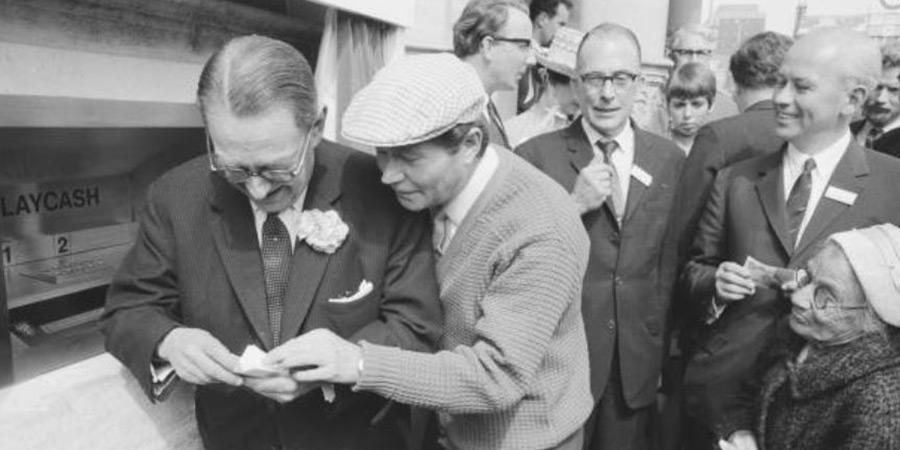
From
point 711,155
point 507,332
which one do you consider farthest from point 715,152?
point 507,332

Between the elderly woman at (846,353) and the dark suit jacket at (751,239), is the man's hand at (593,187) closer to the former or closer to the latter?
the dark suit jacket at (751,239)

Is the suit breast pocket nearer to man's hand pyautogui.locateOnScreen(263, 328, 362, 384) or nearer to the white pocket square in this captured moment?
the white pocket square

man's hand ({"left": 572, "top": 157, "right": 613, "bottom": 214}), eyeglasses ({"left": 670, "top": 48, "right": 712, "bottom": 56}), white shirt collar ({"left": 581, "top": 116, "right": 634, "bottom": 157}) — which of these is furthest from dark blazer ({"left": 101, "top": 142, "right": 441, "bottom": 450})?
eyeglasses ({"left": 670, "top": 48, "right": 712, "bottom": 56})

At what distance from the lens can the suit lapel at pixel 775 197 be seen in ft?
7.51

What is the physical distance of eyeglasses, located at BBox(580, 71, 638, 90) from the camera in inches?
102

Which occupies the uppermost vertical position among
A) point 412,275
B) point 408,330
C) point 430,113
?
point 430,113

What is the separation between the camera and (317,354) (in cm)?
126

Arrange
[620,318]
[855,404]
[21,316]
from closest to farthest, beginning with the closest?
[855,404] → [620,318] → [21,316]

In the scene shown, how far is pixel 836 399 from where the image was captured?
6.00 feet

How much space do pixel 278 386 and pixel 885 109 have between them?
186 inches

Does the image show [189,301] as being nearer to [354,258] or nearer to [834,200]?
[354,258]

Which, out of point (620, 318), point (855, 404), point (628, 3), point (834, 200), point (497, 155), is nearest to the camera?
point (497, 155)

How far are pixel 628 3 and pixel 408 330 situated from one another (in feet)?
27.2

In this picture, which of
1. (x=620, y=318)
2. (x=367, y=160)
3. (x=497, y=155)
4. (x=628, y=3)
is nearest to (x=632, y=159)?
(x=620, y=318)
